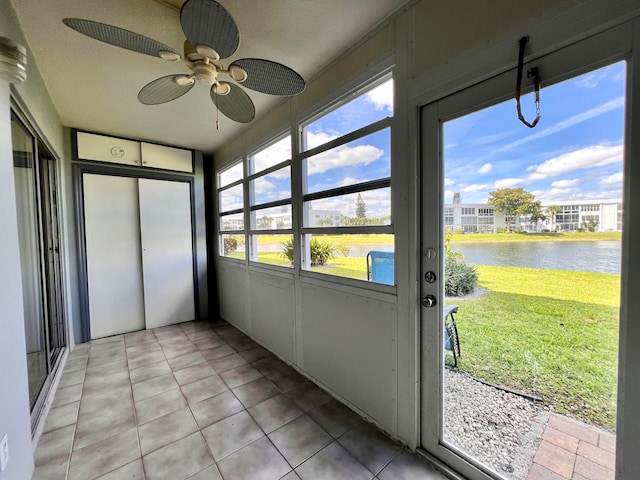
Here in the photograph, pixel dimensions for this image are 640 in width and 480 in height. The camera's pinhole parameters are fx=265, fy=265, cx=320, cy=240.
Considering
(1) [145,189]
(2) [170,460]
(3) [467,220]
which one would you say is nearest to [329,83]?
(3) [467,220]

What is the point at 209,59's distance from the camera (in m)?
1.36

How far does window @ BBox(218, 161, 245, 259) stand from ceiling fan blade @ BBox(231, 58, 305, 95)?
1.92 meters

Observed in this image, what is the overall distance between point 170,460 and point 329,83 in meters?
2.65

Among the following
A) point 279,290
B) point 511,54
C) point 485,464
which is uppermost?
point 511,54

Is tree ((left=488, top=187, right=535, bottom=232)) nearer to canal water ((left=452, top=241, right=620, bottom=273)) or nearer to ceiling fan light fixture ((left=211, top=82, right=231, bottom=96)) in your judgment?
canal water ((left=452, top=241, right=620, bottom=273))

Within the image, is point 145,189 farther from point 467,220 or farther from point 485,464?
point 485,464

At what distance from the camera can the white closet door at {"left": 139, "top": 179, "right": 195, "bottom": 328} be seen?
356cm

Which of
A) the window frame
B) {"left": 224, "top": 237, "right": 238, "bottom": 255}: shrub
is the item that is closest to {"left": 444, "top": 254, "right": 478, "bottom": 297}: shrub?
the window frame

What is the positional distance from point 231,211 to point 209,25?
8.97 ft

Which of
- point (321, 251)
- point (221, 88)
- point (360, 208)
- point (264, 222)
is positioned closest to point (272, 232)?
point (264, 222)

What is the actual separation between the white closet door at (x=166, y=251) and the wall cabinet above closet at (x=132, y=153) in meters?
0.24

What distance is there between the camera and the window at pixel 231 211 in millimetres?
3406

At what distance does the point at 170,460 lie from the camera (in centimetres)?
151

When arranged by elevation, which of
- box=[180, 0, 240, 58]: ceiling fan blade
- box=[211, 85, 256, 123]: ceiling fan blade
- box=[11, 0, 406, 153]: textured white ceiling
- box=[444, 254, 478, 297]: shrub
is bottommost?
box=[444, 254, 478, 297]: shrub
